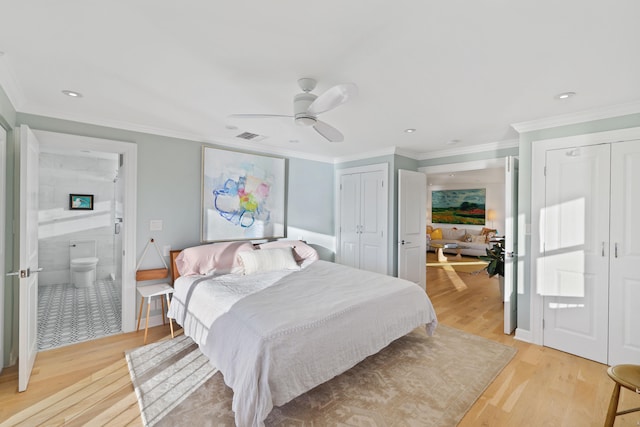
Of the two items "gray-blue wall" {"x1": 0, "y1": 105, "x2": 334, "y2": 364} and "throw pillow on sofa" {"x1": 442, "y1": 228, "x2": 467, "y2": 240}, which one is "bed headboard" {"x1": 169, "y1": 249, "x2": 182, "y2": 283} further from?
"throw pillow on sofa" {"x1": 442, "y1": 228, "x2": 467, "y2": 240}

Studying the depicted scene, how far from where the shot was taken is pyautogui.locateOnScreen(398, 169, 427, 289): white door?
4.38 m

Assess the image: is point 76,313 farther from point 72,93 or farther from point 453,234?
point 453,234

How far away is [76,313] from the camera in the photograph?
3713mm

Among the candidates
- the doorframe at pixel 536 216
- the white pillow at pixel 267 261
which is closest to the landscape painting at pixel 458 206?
the doorframe at pixel 536 216

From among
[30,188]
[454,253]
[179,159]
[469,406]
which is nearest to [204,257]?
[179,159]

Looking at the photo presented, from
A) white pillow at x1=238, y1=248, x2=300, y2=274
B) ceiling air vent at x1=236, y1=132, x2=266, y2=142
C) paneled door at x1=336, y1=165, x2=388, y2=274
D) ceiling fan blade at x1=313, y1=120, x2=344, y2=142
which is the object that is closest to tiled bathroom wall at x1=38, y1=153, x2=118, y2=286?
ceiling air vent at x1=236, y1=132, x2=266, y2=142

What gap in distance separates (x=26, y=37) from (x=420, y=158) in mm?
4649

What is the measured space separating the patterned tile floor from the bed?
1094mm

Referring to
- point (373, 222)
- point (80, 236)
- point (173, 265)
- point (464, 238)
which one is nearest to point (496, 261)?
point (373, 222)

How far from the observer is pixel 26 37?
1629mm

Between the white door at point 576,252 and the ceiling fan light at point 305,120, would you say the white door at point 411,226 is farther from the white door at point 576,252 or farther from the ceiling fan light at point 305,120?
the ceiling fan light at point 305,120

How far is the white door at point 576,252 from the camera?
2.68 m

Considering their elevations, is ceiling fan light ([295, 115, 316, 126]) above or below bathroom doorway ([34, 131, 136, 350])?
above

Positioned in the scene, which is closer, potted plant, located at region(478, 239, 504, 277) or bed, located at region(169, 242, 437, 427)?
bed, located at region(169, 242, 437, 427)
